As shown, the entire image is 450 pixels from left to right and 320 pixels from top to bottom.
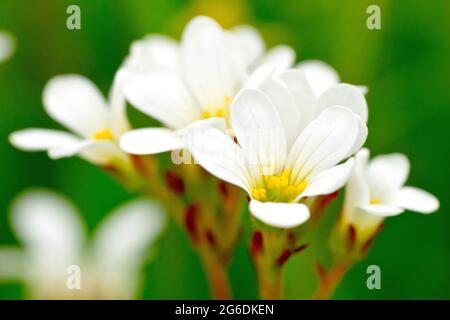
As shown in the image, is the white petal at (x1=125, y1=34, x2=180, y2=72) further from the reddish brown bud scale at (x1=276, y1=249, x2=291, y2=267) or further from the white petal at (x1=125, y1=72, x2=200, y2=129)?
the reddish brown bud scale at (x1=276, y1=249, x2=291, y2=267)

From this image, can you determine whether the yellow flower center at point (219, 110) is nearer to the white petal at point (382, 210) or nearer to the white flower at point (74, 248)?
the white petal at point (382, 210)

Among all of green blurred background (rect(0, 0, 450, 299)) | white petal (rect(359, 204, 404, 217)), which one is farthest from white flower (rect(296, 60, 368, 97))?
green blurred background (rect(0, 0, 450, 299))

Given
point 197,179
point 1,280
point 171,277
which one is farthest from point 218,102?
point 1,280

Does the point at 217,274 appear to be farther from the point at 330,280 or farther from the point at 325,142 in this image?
the point at 325,142

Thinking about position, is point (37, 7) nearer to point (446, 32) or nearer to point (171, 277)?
point (171, 277)

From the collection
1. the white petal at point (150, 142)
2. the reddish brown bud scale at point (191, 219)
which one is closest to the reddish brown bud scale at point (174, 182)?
the reddish brown bud scale at point (191, 219)

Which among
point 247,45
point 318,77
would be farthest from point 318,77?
point 247,45

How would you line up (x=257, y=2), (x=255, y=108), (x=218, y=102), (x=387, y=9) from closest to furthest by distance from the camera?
(x=255, y=108)
(x=218, y=102)
(x=387, y=9)
(x=257, y=2)
